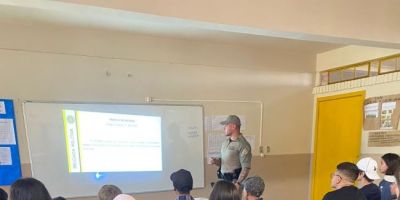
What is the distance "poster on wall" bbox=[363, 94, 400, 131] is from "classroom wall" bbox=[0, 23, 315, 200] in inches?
A: 41.3

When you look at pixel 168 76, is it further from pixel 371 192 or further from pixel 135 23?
pixel 371 192

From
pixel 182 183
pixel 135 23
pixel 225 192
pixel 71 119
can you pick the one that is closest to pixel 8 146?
pixel 71 119

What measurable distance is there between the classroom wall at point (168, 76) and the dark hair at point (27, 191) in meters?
1.83

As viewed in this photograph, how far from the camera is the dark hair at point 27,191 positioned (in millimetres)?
1937

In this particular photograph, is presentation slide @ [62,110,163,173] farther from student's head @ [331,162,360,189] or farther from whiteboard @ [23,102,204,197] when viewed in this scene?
student's head @ [331,162,360,189]

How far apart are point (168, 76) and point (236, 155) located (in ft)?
4.70

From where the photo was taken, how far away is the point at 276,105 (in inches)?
191

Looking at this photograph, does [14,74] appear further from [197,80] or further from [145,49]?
[197,80]

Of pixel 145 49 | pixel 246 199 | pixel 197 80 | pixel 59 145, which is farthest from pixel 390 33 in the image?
pixel 59 145

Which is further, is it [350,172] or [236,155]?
[236,155]

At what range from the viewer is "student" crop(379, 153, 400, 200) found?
109 inches

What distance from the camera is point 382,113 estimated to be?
13.0ft

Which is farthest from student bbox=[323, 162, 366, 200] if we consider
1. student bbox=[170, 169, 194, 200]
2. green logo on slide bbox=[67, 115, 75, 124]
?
green logo on slide bbox=[67, 115, 75, 124]

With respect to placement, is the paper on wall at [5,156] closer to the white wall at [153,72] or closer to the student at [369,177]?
the white wall at [153,72]
